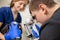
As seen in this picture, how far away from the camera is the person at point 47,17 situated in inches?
33.9

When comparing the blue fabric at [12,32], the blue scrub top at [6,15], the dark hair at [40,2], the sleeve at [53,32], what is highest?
the dark hair at [40,2]

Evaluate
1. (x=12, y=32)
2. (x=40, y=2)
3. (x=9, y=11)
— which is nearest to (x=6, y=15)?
(x=9, y=11)

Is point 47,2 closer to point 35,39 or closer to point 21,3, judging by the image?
point 21,3

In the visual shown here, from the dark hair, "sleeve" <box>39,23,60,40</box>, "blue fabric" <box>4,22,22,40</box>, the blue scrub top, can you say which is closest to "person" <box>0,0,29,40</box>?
the blue scrub top

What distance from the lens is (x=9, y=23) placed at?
1.95 m

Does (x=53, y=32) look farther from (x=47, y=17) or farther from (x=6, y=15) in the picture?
(x=6, y=15)

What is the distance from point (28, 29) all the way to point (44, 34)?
1.38 m

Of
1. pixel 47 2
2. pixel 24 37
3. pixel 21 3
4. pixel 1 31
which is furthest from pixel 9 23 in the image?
pixel 47 2

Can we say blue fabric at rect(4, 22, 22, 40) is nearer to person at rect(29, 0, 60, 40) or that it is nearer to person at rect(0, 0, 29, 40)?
person at rect(0, 0, 29, 40)

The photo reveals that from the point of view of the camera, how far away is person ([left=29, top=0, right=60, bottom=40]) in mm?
860

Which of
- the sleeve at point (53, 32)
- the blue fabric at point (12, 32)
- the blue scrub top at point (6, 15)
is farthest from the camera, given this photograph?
the blue scrub top at point (6, 15)

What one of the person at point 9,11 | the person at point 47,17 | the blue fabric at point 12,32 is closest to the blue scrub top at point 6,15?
the person at point 9,11

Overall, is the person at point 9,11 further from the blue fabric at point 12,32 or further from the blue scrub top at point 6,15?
the blue fabric at point 12,32

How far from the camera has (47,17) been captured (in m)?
0.95
